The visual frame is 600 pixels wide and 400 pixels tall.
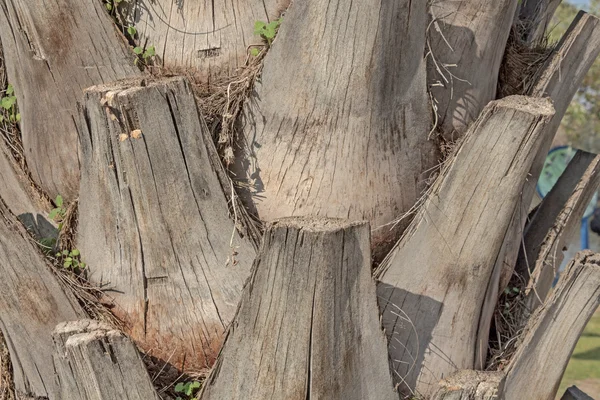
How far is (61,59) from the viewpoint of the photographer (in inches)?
83.7

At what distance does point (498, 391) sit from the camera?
75.7 inches

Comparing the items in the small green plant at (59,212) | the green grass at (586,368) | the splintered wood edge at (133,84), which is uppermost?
the splintered wood edge at (133,84)

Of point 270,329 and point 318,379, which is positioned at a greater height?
point 270,329

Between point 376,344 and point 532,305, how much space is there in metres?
0.83

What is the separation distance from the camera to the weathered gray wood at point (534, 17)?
2715mm

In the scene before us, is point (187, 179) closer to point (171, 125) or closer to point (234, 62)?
point (171, 125)

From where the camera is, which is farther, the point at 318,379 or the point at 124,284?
the point at 124,284

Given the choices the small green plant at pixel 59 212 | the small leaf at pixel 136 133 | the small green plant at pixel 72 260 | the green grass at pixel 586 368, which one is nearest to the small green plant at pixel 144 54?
the small leaf at pixel 136 133

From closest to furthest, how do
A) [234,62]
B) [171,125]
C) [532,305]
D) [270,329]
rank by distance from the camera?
[270,329], [171,125], [234,62], [532,305]

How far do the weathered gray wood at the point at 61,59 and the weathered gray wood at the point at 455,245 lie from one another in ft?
3.29

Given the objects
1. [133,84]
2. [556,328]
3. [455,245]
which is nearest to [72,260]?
[133,84]

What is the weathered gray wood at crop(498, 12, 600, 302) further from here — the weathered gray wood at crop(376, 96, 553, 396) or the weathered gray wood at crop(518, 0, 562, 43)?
the weathered gray wood at crop(376, 96, 553, 396)

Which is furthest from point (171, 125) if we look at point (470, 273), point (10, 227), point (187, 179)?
point (470, 273)

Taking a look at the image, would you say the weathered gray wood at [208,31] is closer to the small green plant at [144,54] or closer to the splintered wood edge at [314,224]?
the small green plant at [144,54]
